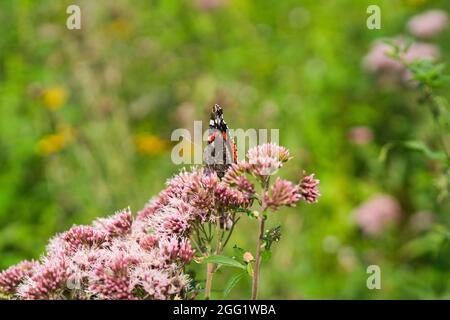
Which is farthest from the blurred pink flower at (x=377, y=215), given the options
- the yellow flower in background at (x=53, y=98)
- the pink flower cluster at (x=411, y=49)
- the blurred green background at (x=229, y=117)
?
the yellow flower in background at (x=53, y=98)

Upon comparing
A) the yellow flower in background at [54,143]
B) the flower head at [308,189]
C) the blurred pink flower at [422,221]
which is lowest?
the flower head at [308,189]

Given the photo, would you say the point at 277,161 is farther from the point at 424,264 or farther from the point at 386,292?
the point at 424,264

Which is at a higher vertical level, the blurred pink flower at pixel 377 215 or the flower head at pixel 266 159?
the blurred pink flower at pixel 377 215

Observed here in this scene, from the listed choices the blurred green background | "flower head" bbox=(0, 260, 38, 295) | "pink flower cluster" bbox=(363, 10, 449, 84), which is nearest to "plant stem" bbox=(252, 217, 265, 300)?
"flower head" bbox=(0, 260, 38, 295)

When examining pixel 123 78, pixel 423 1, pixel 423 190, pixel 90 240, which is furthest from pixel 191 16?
pixel 90 240

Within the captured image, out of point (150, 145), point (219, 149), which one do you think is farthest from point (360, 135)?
point (219, 149)

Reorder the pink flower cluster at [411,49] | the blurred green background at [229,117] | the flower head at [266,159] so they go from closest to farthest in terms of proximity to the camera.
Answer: the flower head at [266,159] < the blurred green background at [229,117] < the pink flower cluster at [411,49]

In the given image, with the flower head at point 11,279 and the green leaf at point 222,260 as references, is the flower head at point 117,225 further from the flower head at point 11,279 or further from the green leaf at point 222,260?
the green leaf at point 222,260

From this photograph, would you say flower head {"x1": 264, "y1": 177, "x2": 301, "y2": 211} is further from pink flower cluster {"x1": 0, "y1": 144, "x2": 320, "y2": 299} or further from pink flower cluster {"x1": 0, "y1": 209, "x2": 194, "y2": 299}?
pink flower cluster {"x1": 0, "y1": 209, "x2": 194, "y2": 299}
